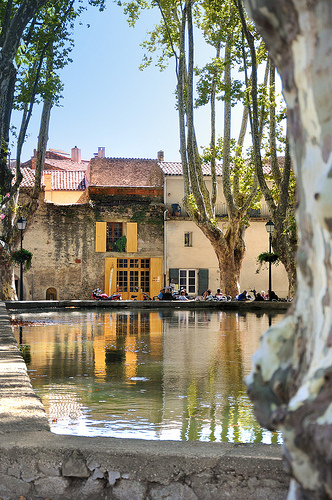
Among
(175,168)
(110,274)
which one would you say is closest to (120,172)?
(175,168)

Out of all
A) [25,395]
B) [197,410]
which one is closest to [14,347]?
[197,410]

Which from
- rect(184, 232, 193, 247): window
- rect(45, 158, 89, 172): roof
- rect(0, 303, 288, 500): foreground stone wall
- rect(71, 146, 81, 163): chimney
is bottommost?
rect(0, 303, 288, 500): foreground stone wall

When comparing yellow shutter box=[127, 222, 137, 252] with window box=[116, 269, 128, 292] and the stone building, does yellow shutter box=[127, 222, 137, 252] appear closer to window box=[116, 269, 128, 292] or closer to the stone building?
the stone building

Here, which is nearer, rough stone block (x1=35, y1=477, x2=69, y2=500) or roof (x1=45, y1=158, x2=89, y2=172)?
rough stone block (x1=35, y1=477, x2=69, y2=500)

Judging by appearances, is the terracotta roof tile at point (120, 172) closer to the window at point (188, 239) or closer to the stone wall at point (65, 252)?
the window at point (188, 239)

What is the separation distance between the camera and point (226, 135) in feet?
83.1

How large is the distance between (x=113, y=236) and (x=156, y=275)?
137 inches

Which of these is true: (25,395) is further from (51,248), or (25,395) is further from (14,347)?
(51,248)

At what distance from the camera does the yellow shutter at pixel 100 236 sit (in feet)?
121

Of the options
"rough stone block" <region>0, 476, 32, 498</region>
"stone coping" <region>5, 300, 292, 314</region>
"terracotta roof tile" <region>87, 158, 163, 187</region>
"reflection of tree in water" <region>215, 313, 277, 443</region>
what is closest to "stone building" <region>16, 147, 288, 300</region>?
"terracotta roof tile" <region>87, 158, 163, 187</region>

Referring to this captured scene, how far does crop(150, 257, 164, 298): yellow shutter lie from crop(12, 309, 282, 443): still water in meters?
24.4

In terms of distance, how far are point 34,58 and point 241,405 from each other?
61.1 feet

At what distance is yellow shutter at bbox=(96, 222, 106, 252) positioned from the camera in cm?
3681

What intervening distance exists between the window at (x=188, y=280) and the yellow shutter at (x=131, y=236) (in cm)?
322
